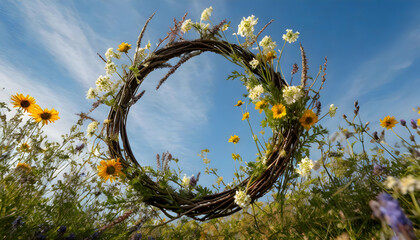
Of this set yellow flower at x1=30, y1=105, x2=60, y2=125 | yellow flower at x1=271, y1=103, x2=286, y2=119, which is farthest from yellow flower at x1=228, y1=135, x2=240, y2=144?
yellow flower at x1=30, y1=105, x2=60, y2=125

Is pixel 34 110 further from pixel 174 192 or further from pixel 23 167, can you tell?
pixel 174 192

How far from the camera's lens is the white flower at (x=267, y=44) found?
7.20 feet

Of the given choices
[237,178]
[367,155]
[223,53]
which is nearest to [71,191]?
[237,178]

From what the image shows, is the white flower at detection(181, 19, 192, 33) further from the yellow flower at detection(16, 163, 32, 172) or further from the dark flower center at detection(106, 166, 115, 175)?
the yellow flower at detection(16, 163, 32, 172)

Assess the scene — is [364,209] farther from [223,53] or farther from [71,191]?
[71,191]

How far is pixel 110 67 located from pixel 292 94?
1.61 metres

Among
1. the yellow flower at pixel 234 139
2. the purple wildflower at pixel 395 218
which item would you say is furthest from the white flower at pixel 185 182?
the purple wildflower at pixel 395 218

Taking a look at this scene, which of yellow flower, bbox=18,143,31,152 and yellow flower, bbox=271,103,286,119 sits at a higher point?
yellow flower, bbox=18,143,31,152

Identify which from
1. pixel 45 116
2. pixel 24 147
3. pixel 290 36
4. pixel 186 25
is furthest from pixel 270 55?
pixel 24 147

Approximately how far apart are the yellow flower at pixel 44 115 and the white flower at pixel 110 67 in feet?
1.88

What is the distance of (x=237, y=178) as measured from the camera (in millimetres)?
2611

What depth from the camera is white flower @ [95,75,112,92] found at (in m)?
2.42

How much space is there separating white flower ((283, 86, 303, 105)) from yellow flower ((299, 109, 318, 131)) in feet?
0.40

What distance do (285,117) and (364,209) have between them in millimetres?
835
